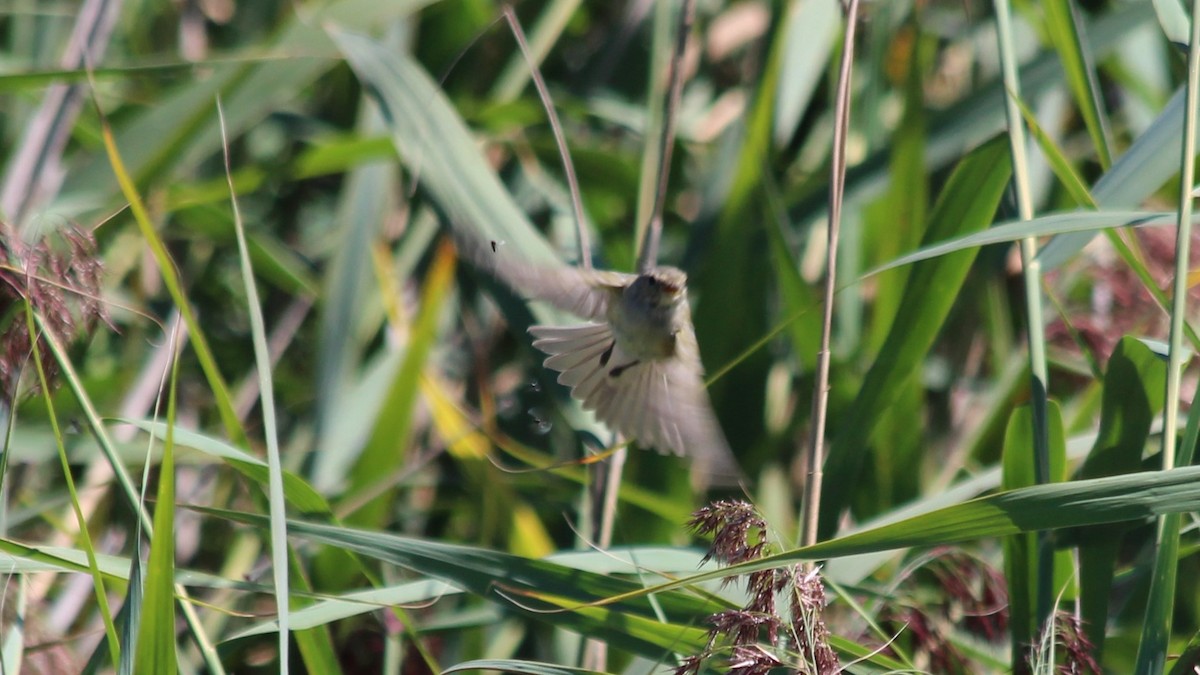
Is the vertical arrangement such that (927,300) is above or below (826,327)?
above

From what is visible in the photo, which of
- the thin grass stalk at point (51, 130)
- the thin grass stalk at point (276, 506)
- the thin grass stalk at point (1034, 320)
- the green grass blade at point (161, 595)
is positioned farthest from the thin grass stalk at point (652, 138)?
the thin grass stalk at point (51, 130)

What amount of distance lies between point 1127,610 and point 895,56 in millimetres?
1100

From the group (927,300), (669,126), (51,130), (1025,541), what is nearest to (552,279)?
(669,126)

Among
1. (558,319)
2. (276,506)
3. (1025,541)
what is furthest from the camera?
(558,319)

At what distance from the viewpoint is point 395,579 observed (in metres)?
1.56

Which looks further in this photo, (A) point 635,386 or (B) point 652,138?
(B) point 652,138

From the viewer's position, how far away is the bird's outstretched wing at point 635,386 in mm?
1088

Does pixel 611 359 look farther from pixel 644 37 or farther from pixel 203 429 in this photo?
pixel 644 37

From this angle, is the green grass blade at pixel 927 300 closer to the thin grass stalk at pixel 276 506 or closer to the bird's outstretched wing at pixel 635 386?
the bird's outstretched wing at pixel 635 386

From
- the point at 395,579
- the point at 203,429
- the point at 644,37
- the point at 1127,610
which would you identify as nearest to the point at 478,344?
the point at 395,579

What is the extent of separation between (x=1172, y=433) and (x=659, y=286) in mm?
468

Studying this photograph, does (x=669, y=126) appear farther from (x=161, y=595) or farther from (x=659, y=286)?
(x=161, y=595)

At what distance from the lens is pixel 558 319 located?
1.35 meters

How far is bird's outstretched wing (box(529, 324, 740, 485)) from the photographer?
1.09 m
